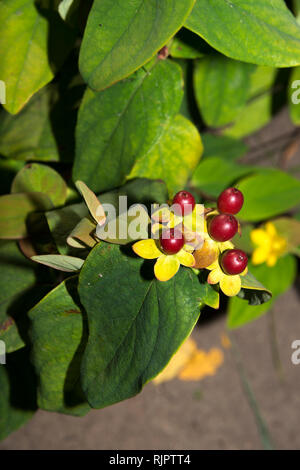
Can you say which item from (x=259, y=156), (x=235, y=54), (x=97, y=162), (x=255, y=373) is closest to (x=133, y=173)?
(x=97, y=162)

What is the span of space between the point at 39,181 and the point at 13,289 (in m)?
0.12

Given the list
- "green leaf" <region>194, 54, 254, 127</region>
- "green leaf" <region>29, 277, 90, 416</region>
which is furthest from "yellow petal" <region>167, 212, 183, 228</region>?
"green leaf" <region>194, 54, 254, 127</region>

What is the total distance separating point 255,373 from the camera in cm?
91

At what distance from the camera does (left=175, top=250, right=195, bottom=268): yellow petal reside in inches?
13.8

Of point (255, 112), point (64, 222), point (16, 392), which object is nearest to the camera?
point (64, 222)

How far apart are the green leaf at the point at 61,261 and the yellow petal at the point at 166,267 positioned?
3.0 inches

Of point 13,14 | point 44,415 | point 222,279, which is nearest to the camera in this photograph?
point 222,279

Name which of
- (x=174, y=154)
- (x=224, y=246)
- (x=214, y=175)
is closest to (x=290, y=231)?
(x=214, y=175)

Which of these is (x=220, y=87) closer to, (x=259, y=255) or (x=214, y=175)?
(x=214, y=175)

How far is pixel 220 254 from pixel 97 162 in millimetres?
191

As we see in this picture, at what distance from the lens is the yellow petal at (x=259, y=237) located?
645mm

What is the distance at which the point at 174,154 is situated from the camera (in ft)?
1.73

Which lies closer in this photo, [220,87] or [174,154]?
[174,154]

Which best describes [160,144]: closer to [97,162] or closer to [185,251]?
[97,162]
